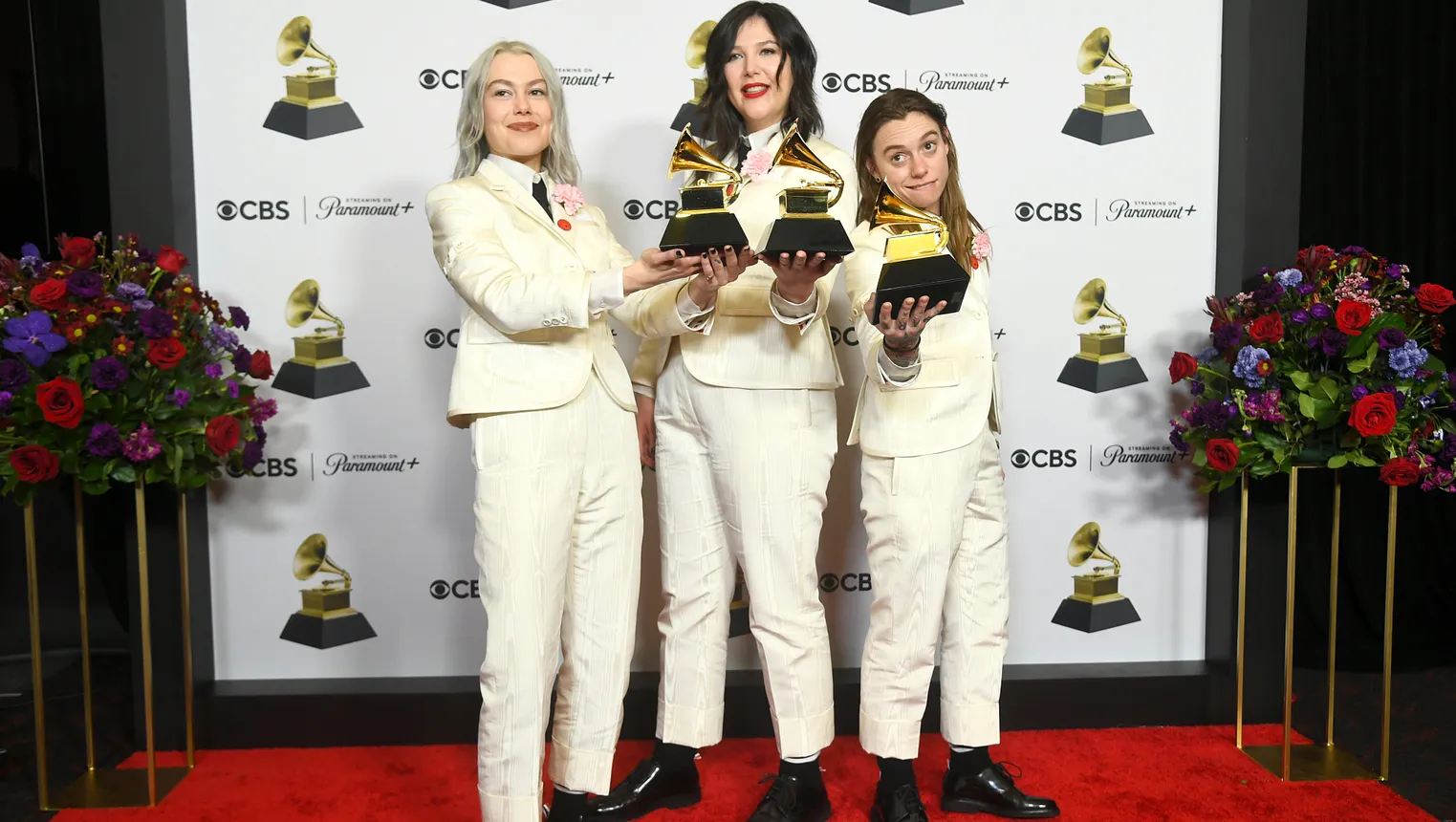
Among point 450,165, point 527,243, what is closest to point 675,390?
point 527,243

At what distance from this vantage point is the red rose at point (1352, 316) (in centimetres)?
254

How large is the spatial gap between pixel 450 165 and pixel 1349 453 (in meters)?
2.51

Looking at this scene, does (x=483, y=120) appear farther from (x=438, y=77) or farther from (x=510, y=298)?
(x=438, y=77)

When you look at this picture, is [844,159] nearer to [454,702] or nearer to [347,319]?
[347,319]

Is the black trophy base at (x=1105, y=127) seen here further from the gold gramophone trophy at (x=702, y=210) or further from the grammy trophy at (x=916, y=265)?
the gold gramophone trophy at (x=702, y=210)

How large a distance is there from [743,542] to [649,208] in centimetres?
118

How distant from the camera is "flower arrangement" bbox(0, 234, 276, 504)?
242 cm

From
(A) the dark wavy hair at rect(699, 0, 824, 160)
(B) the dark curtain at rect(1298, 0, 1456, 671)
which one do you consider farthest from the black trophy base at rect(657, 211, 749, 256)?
(B) the dark curtain at rect(1298, 0, 1456, 671)

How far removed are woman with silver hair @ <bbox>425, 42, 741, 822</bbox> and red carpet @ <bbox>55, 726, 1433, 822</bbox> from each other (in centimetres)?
60

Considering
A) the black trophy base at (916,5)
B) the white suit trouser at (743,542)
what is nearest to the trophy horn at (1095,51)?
the black trophy base at (916,5)

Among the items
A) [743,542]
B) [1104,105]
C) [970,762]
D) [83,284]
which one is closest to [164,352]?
[83,284]

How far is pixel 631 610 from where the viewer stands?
89.8 inches

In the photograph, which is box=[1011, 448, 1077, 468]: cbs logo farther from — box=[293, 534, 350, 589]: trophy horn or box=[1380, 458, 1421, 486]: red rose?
box=[293, 534, 350, 589]: trophy horn

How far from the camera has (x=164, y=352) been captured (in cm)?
250
